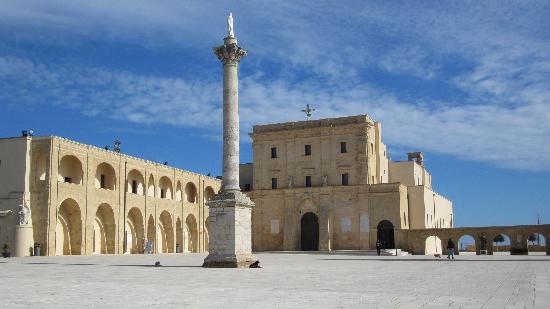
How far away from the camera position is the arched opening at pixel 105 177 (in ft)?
156

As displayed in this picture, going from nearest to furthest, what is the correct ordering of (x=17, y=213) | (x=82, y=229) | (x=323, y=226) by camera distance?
(x=17, y=213) < (x=82, y=229) < (x=323, y=226)

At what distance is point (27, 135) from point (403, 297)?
35135 millimetres

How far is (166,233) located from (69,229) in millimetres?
14110

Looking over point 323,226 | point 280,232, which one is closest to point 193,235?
point 280,232

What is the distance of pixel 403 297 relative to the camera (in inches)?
453

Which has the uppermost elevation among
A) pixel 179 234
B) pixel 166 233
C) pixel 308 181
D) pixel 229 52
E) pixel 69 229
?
pixel 229 52

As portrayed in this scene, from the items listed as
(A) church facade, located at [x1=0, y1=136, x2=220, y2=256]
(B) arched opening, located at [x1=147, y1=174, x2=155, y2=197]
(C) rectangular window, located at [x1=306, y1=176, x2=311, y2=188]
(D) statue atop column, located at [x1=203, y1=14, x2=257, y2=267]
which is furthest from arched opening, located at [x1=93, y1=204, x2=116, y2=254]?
(D) statue atop column, located at [x1=203, y1=14, x2=257, y2=267]

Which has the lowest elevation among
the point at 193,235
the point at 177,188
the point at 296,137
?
the point at 193,235

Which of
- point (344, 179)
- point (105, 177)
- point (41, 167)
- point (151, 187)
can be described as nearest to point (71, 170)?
point (41, 167)

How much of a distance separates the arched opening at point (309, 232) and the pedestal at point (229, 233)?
30669mm

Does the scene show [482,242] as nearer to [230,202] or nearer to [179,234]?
[179,234]

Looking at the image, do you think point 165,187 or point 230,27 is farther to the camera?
point 165,187

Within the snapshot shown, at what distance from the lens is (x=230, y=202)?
24.6 meters

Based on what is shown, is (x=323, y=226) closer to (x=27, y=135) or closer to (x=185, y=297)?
(x=27, y=135)
